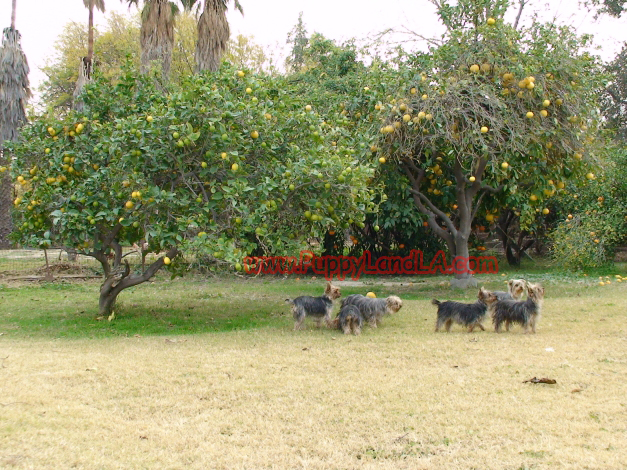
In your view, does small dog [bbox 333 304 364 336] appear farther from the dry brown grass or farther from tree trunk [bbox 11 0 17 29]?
tree trunk [bbox 11 0 17 29]

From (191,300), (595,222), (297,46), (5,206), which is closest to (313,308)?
(191,300)

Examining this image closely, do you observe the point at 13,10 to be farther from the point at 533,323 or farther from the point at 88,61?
the point at 533,323

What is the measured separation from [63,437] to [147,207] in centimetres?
412

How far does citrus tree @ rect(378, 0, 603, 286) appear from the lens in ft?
36.3

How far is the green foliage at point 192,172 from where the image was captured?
784 cm

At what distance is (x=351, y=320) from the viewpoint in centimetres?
812

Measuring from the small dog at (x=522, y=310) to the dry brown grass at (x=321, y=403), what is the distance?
0.18 m

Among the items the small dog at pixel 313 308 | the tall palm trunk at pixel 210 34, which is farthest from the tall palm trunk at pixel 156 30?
the small dog at pixel 313 308

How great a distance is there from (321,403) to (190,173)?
419 centimetres

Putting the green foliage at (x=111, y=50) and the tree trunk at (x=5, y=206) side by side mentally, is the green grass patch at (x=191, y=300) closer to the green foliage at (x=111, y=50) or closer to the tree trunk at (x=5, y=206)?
the tree trunk at (x=5, y=206)

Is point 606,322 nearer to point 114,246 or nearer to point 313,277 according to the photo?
point 114,246

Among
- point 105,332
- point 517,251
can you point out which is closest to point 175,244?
point 105,332

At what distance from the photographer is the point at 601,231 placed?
1606 centimetres

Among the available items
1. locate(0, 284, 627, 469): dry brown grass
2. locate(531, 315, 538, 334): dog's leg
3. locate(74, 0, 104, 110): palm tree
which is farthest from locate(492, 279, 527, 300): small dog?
locate(74, 0, 104, 110): palm tree
